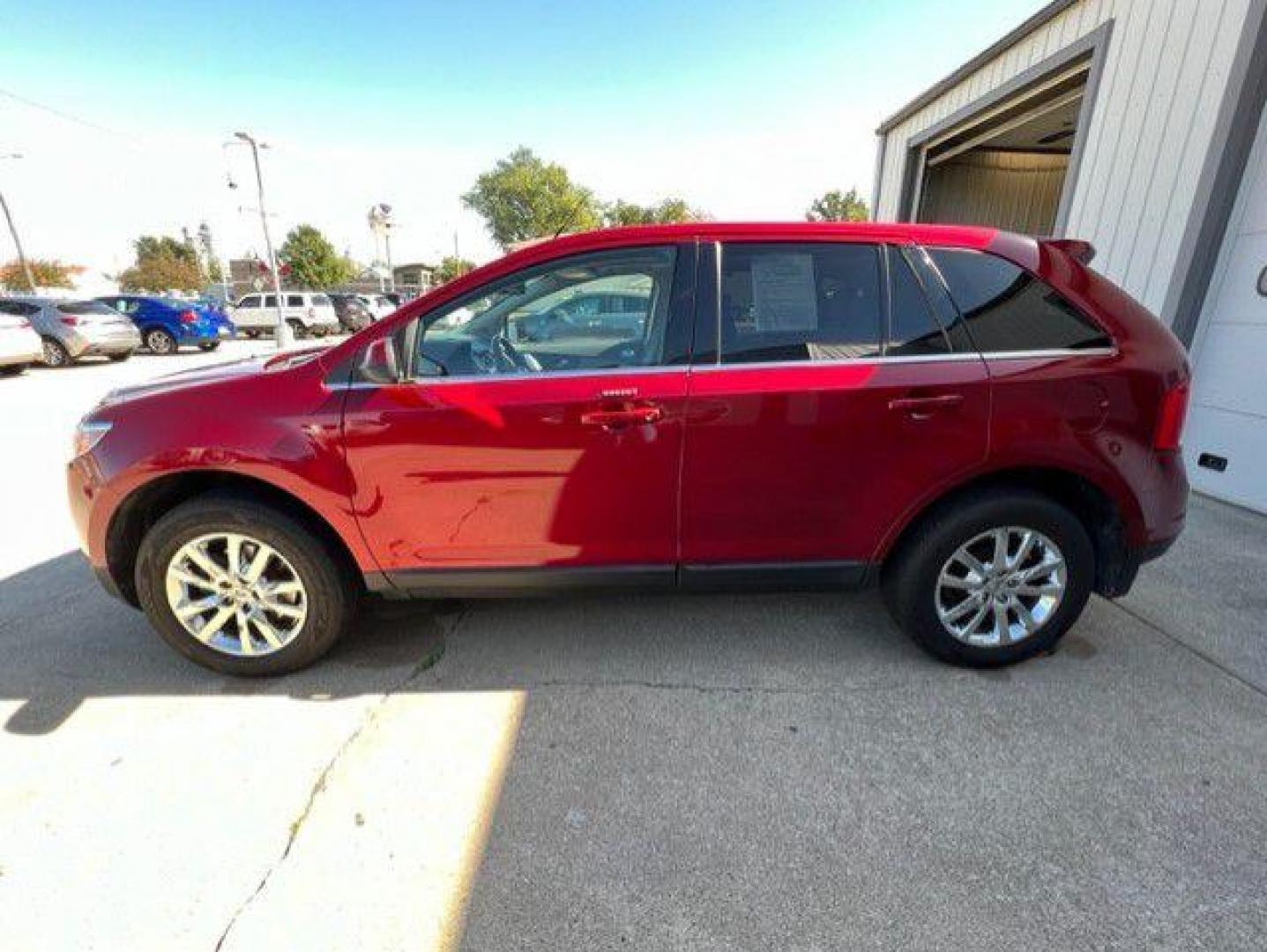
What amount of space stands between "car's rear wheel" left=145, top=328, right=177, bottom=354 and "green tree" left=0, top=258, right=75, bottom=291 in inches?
1687

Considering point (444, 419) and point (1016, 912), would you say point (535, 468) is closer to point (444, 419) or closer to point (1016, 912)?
point (444, 419)

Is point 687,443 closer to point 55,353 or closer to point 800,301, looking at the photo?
point 800,301

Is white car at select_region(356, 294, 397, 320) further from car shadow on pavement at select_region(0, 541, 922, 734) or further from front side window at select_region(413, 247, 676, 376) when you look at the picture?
front side window at select_region(413, 247, 676, 376)

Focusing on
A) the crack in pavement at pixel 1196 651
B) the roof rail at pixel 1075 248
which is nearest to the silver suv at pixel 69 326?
the roof rail at pixel 1075 248

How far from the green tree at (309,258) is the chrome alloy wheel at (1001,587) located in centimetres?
6882

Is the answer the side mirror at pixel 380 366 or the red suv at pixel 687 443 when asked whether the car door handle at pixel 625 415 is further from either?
the side mirror at pixel 380 366

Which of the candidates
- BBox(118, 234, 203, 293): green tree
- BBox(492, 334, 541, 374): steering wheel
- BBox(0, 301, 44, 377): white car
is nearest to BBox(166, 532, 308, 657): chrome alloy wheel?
BBox(492, 334, 541, 374): steering wheel

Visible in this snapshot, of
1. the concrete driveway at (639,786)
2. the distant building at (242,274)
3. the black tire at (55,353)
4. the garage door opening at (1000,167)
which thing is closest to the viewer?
the concrete driveway at (639,786)

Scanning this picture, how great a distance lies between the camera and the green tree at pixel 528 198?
63.6 m

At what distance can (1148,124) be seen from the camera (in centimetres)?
491

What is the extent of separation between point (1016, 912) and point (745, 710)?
3.29 feet

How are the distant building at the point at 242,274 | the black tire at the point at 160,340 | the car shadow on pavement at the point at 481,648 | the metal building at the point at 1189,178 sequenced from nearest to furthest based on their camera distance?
the car shadow on pavement at the point at 481,648 → the metal building at the point at 1189,178 → the black tire at the point at 160,340 → the distant building at the point at 242,274

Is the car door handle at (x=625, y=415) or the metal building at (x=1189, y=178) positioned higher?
the metal building at (x=1189, y=178)

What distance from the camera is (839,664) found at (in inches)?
107
